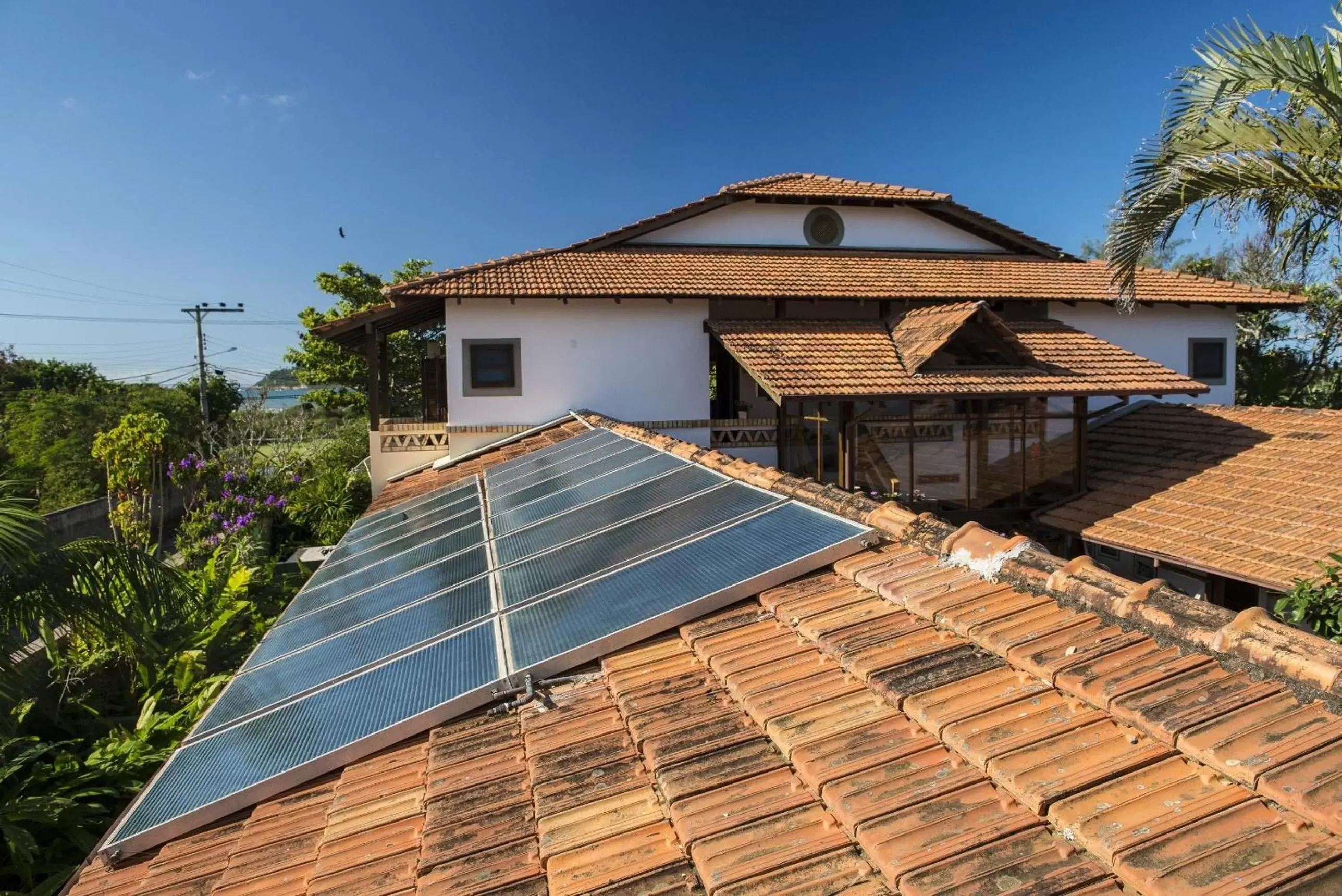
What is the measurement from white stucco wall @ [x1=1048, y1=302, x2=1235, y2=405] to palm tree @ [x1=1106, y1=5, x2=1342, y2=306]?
380 inches

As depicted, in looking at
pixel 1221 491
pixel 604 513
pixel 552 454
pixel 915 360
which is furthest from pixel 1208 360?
pixel 604 513

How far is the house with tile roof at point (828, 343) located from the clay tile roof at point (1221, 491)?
2.95 ft

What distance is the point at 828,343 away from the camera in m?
13.6

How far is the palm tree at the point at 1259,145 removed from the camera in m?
6.25

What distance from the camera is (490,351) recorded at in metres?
14.4

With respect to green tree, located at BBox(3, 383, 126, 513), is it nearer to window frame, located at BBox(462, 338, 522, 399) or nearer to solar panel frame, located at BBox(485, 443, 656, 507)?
window frame, located at BBox(462, 338, 522, 399)

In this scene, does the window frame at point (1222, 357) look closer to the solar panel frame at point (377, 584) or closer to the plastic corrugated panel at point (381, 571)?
the plastic corrugated panel at point (381, 571)

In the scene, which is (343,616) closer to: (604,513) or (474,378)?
(604,513)

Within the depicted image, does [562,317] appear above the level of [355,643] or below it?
above

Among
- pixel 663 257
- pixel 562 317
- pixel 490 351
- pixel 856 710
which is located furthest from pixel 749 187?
pixel 856 710

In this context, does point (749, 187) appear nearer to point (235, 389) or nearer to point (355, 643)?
point (355, 643)

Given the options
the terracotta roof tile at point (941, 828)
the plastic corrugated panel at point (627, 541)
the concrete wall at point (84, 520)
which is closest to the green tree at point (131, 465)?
the concrete wall at point (84, 520)

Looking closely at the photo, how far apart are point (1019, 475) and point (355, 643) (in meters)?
13.2

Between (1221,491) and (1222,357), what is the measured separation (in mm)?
8924
